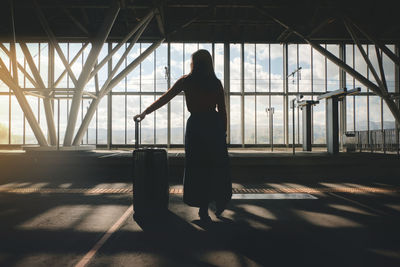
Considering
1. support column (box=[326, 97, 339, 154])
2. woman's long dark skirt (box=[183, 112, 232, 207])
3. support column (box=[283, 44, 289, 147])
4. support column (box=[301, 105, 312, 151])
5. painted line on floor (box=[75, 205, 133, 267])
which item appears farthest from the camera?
support column (box=[283, 44, 289, 147])

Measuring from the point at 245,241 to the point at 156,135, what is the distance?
13223 mm

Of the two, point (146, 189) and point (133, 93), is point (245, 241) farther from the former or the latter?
point (133, 93)

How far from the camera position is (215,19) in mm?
13125

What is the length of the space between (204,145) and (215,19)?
1281 centimetres

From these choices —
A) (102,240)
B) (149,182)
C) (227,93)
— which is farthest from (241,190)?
(227,93)

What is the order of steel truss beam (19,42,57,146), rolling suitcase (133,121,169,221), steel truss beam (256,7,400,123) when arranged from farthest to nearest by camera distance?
steel truss beam (256,7,400,123), steel truss beam (19,42,57,146), rolling suitcase (133,121,169,221)

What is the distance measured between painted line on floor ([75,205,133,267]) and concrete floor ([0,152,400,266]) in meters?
0.01

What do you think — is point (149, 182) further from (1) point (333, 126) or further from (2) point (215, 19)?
(2) point (215, 19)

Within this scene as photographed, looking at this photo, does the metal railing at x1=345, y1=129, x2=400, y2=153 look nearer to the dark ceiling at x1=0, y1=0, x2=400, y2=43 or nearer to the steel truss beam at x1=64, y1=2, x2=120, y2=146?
the dark ceiling at x1=0, y1=0, x2=400, y2=43

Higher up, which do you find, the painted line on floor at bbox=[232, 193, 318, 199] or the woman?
the woman

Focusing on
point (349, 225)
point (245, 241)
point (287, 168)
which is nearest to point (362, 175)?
point (287, 168)

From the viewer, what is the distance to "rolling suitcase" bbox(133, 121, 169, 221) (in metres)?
2.58

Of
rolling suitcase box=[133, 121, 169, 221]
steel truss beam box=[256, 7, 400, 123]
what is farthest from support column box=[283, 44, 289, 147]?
rolling suitcase box=[133, 121, 169, 221]

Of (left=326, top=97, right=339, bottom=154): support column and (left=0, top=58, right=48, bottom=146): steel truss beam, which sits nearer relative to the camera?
(left=326, top=97, right=339, bottom=154): support column
